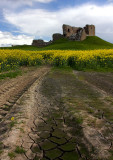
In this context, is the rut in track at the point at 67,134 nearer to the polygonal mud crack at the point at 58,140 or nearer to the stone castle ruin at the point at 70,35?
the polygonal mud crack at the point at 58,140

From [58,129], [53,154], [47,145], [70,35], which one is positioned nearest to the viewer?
[53,154]

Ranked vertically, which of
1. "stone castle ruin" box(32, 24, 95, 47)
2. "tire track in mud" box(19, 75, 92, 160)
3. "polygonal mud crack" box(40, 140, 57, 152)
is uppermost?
"stone castle ruin" box(32, 24, 95, 47)

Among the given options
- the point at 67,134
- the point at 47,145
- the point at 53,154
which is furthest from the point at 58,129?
the point at 53,154

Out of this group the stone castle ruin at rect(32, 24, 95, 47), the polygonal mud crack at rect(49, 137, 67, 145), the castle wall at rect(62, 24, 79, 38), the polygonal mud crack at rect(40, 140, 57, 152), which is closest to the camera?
the polygonal mud crack at rect(40, 140, 57, 152)

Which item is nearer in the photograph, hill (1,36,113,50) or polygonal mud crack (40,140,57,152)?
polygonal mud crack (40,140,57,152)

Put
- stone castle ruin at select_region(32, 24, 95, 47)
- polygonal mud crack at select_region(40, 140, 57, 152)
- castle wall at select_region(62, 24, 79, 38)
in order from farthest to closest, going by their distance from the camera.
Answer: castle wall at select_region(62, 24, 79, 38), stone castle ruin at select_region(32, 24, 95, 47), polygonal mud crack at select_region(40, 140, 57, 152)

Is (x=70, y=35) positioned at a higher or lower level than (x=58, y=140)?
higher

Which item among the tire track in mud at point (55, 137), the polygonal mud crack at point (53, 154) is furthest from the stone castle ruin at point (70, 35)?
the polygonal mud crack at point (53, 154)

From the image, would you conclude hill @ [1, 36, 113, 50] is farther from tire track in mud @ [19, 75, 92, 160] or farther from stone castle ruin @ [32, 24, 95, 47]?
tire track in mud @ [19, 75, 92, 160]

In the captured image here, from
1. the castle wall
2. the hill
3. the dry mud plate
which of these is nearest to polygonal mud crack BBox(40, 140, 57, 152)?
the dry mud plate

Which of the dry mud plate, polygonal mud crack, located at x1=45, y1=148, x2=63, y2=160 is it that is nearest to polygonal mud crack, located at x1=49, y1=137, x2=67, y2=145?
the dry mud plate

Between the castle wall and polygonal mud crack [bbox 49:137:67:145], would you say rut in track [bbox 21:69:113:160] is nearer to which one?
polygonal mud crack [bbox 49:137:67:145]

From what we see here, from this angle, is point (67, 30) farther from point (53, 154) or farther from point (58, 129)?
point (53, 154)

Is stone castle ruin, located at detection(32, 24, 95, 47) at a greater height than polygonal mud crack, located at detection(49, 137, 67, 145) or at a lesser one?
greater
